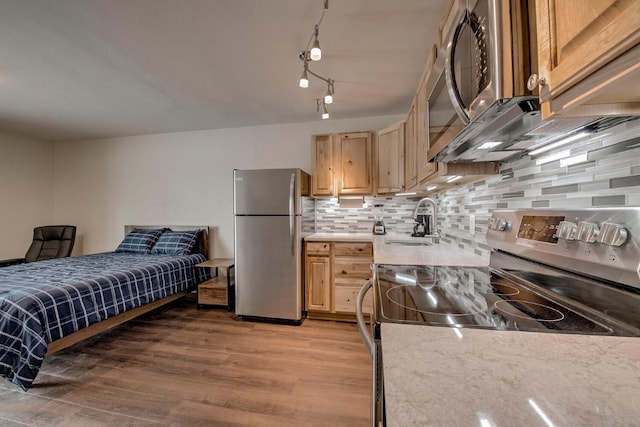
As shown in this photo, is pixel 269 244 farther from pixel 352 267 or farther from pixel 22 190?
pixel 22 190

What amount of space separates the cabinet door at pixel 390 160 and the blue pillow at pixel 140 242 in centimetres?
310

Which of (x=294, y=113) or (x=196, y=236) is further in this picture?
(x=196, y=236)

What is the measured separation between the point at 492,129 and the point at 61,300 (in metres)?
2.82

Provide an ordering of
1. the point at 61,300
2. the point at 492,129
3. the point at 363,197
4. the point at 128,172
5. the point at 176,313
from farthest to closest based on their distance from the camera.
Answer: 1. the point at 128,172
2. the point at 363,197
3. the point at 176,313
4. the point at 61,300
5. the point at 492,129

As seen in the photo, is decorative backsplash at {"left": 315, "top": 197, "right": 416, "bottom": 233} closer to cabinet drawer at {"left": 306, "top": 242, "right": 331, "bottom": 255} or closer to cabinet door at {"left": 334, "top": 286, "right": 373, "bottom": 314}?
cabinet drawer at {"left": 306, "top": 242, "right": 331, "bottom": 255}

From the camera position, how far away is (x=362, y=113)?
3.19 meters

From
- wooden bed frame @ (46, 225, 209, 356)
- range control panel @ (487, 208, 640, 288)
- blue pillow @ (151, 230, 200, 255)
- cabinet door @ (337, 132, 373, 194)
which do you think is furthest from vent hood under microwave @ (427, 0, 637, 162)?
blue pillow @ (151, 230, 200, 255)

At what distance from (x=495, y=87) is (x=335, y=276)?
2408 mm

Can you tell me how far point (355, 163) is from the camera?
302 cm

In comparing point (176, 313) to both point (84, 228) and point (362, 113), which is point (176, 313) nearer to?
point (84, 228)

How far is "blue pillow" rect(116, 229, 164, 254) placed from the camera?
357 cm

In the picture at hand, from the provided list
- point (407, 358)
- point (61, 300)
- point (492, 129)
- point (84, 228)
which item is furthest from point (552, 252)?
point (84, 228)

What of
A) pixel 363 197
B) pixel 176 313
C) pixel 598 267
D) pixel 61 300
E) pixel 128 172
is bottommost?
pixel 176 313

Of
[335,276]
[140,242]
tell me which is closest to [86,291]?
[140,242]
